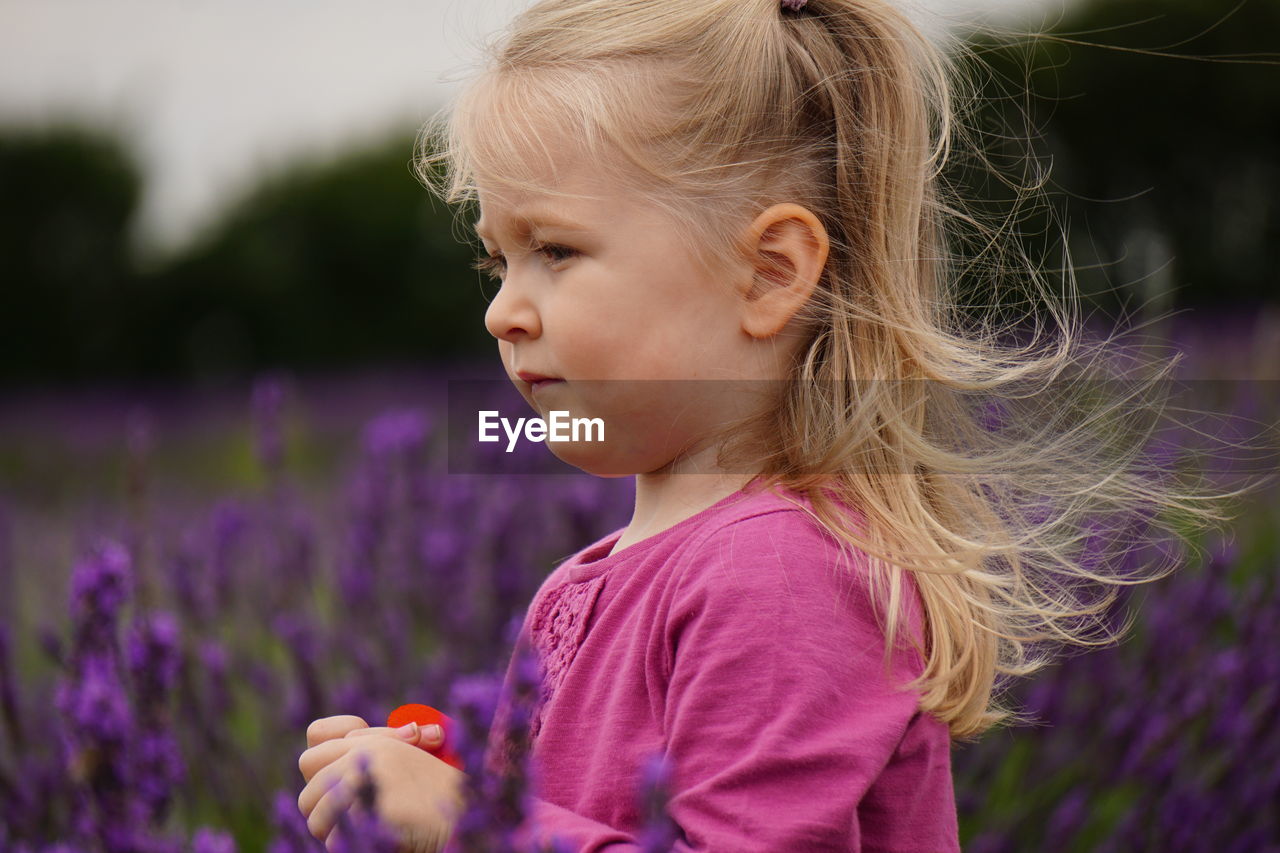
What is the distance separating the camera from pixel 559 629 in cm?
140

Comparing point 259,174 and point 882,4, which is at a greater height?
point 259,174

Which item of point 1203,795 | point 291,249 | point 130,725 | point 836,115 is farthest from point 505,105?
point 291,249

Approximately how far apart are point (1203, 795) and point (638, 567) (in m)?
1.49

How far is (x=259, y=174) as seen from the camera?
472 inches

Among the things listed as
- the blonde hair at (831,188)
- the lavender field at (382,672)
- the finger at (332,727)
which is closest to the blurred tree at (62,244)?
the lavender field at (382,672)

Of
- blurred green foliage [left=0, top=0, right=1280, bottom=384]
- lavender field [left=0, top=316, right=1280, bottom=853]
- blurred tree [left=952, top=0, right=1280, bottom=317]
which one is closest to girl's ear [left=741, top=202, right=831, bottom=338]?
lavender field [left=0, top=316, right=1280, bottom=853]

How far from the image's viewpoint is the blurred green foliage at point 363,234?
34.0ft

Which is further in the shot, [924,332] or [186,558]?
[186,558]

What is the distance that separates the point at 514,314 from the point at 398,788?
0.49 metres

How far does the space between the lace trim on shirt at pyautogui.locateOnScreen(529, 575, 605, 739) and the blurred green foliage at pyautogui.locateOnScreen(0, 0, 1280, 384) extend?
351 inches

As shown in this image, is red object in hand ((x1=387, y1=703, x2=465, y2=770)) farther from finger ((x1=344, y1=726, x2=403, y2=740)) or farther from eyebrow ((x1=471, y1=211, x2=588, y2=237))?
eyebrow ((x1=471, y1=211, x2=588, y2=237))

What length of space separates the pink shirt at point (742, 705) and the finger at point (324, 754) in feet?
0.63

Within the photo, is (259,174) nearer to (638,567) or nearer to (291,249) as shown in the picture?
(291,249)

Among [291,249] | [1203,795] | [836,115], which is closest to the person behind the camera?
[836,115]
